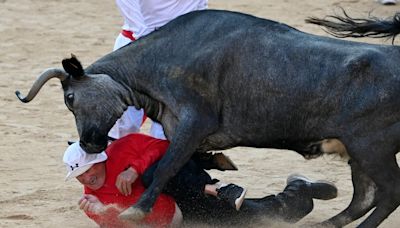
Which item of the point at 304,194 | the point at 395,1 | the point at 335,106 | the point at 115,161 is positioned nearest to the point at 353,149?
the point at 335,106

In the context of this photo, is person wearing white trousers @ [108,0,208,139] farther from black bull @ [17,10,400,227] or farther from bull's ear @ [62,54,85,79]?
bull's ear @ [62,54,85,79]

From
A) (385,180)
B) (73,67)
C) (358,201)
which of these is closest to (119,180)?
(73,67)

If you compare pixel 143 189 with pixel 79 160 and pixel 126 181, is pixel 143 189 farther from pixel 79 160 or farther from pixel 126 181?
pixel 79 160

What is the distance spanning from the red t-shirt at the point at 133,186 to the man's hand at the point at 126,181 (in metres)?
0.03

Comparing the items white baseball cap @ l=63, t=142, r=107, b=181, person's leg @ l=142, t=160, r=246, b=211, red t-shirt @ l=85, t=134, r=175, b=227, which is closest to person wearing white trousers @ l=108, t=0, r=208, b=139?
red t-shirt @ l=85, t=134, r=175, b=227

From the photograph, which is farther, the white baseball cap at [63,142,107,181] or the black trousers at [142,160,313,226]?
the black trousers at [142,160,313,226]

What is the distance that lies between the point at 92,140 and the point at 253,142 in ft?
3.05

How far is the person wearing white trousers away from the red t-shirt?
39 centimetres

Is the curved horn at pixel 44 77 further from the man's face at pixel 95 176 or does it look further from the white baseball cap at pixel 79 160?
the man's face at pixel 95 176

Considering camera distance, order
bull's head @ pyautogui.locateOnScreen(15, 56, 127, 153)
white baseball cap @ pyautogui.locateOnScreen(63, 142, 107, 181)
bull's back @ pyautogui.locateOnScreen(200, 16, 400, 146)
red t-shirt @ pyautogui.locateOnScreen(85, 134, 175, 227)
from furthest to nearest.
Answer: red t-shirt @ pyautogui.locateOnScreen(85, 134, 175, 227), white baseball cap @ pyautogui.locateOnScreen(63, 142, 107, 181), bull's head @ pyautogui.locateOnScreen(15, 56, 127, 153), bull's back @ pyautogui.locateOnScreen(200, 16, 400, 146)

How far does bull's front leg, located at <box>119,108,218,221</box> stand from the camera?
261 inches

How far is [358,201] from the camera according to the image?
7.07m

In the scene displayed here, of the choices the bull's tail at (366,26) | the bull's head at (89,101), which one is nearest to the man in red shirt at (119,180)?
the bull's head at (89,101)

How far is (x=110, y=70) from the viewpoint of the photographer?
688cm
